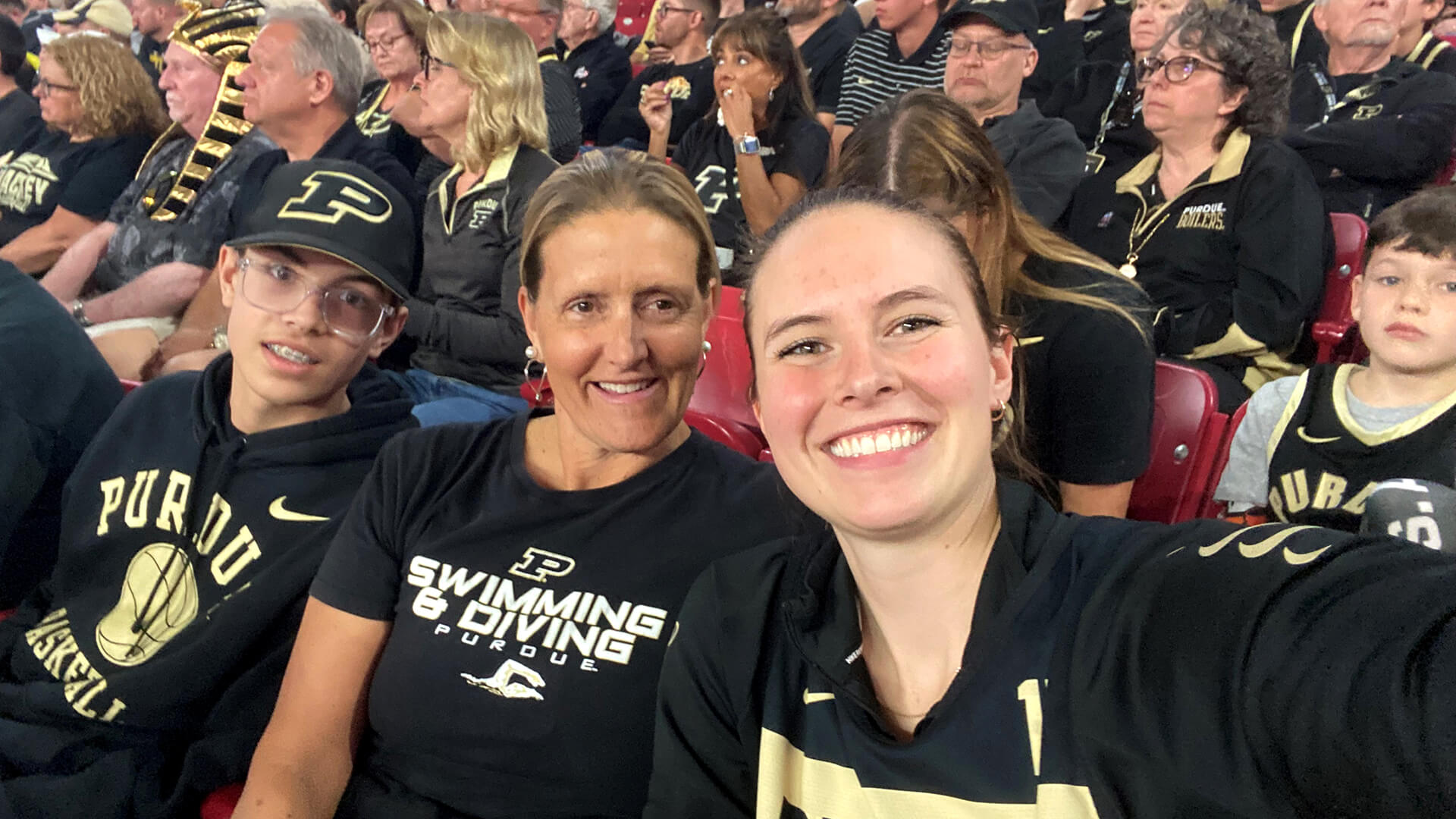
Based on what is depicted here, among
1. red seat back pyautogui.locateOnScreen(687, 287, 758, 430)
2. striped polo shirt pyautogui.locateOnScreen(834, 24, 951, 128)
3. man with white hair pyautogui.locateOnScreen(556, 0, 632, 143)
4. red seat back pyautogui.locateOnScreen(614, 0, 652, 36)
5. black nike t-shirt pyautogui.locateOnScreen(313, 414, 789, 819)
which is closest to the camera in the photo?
black nike t-shirt pyautogui.locateOnScreen(313, 414, 789, 819)

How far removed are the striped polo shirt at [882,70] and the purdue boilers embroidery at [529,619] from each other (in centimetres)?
334

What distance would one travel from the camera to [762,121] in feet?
12.4

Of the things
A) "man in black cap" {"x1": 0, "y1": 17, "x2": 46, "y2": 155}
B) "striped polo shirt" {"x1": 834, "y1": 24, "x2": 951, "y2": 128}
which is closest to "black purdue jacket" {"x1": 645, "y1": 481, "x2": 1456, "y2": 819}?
"striped polo shirt" {"x1": 834, "y1": 24, "x2": 951, "y2": 128}

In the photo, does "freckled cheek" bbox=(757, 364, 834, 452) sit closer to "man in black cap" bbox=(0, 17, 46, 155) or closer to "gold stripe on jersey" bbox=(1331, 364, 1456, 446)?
"gold stripe on jersey" bbox=(1331, 364, 1456, 446)

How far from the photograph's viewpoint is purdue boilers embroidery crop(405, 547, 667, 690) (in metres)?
1.24

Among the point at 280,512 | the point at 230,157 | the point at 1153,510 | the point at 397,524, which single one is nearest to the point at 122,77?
the point at 230,157

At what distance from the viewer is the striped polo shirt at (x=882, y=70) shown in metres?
4.18

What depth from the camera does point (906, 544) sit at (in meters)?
0.98

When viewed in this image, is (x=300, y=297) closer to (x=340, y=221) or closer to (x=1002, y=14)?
(x=340, y=221)

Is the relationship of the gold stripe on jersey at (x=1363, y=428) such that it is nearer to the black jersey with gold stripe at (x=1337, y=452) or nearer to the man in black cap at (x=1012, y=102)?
the black jersey with gold stripe at (x=1337, y=452)

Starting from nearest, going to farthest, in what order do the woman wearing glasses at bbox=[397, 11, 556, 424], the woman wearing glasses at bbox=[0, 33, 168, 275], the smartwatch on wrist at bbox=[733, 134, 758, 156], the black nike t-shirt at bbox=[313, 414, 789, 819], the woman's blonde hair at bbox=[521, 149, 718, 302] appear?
the black nike t-shirt at bbox=[313, 414, 789, 819] → the woman's blonde hair at bbox=[521, 149, 718, 302] → the woman wearing glasses at bbox=[397, 11, 556, 424] → the smartwatch on wrist at bbox=[733, 134, 758, 156] → the woman wearing glasses at bbox=[0, 33, 168, 275]

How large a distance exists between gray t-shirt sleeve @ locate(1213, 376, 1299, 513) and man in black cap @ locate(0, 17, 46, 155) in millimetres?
5093

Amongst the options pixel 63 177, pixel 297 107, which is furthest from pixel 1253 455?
pixel 63 177

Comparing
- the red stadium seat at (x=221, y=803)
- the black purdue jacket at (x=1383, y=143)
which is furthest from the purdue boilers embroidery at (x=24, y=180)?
Result: the black purdue jacket at (x=1383, y=143)
